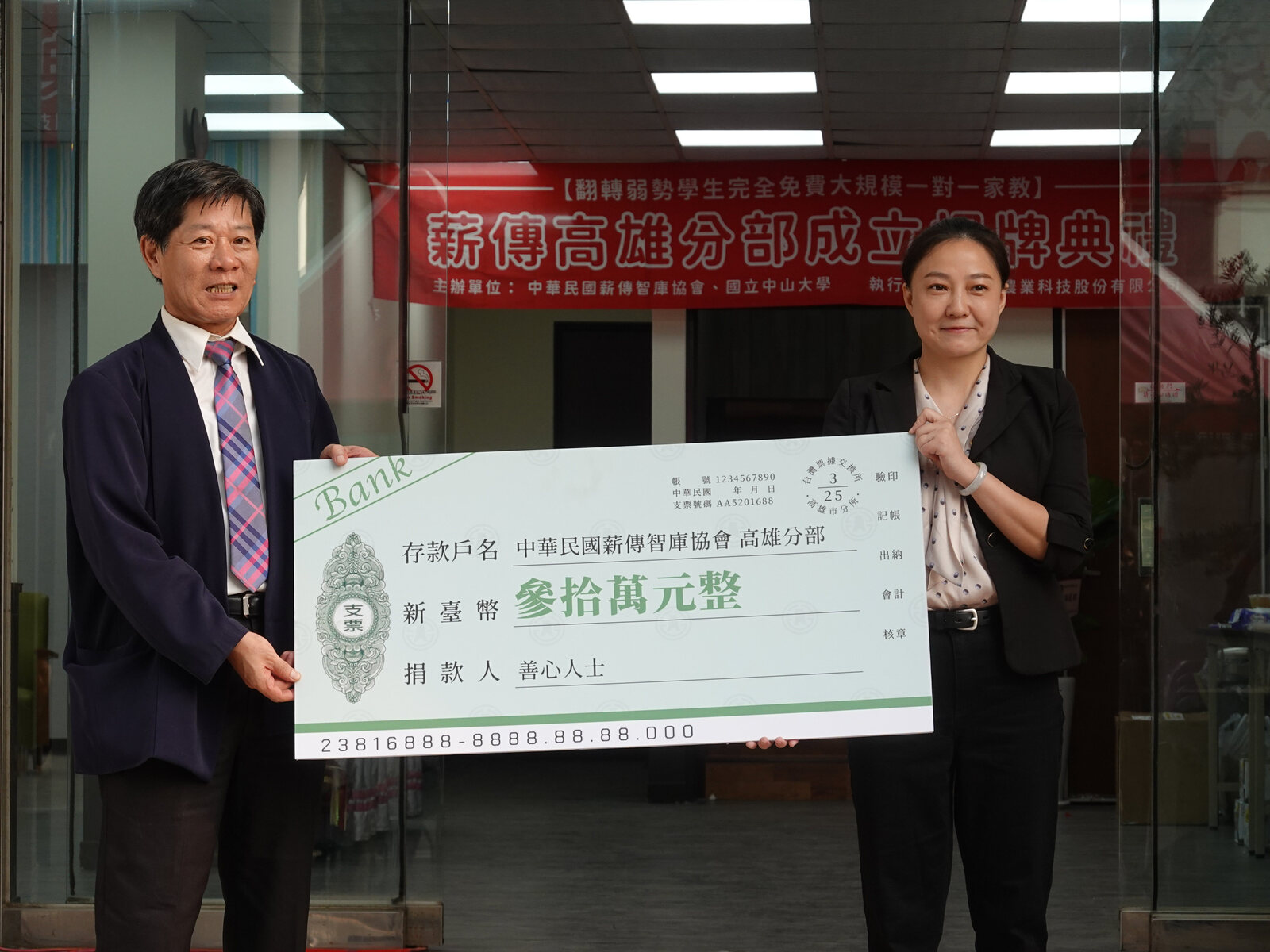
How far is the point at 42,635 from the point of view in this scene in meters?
3.08

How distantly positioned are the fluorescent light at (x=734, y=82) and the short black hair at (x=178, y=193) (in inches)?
127

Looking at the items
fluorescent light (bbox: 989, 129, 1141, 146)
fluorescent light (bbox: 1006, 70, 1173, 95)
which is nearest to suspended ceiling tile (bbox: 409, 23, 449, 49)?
fluorescent light (bbox: 1006, 70, 1173, 95)

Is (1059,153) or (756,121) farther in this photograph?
(1059,153)

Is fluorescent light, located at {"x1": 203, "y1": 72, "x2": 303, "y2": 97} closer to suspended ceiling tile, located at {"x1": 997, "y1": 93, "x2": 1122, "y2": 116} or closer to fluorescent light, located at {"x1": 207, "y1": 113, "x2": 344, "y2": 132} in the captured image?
fluorescent light, located at {"x1": 207, "y1": 113, "x2": 344, "y2": 132}

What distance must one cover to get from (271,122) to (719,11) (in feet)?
5.86

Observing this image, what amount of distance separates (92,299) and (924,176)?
379cm

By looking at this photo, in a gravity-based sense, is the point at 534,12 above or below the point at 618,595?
above

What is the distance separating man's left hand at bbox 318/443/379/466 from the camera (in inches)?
71.4

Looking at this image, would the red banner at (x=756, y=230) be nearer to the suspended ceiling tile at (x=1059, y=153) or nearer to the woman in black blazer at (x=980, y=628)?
the suspended ceiling tile at (x=1059, y=153)

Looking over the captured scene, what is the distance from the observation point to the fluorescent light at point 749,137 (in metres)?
5.33

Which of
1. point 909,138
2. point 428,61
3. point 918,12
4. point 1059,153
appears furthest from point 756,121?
point 428,61

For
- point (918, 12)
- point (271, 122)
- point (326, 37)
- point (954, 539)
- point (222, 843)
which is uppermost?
point (918, 12)

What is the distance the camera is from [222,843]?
1847mm
